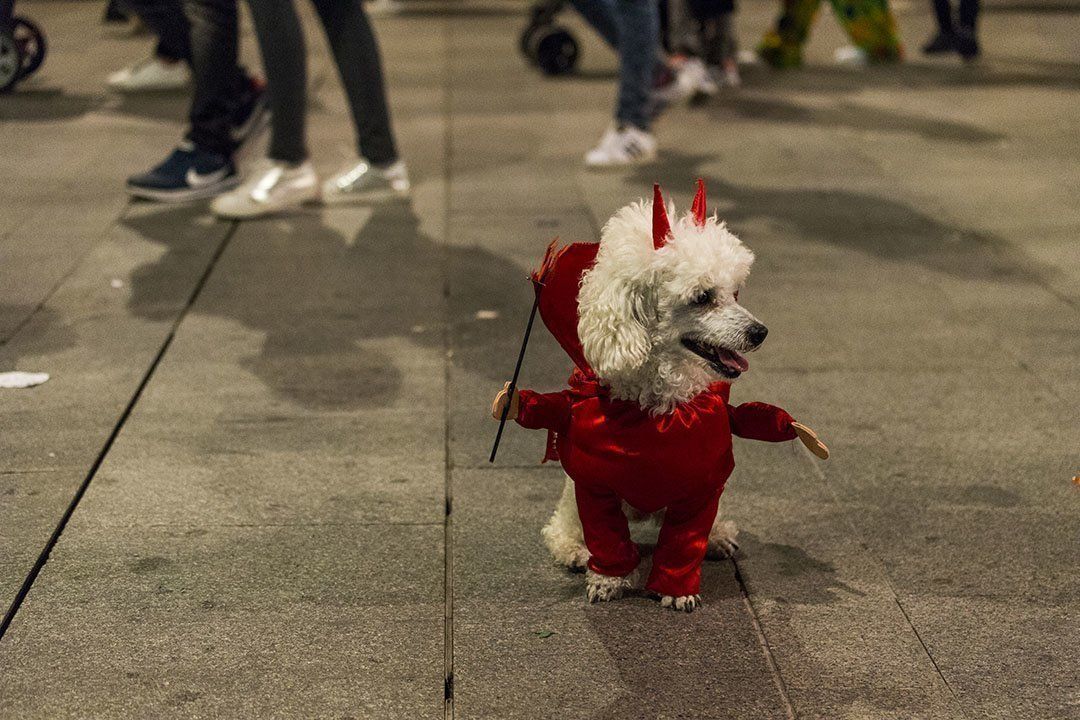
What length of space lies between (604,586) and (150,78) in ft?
21.2

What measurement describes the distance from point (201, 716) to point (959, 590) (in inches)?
68.6

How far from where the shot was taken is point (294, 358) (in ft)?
14.5

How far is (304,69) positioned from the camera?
579 centimetres

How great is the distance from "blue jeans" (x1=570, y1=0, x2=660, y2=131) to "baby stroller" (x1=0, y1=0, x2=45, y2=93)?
11.4 ft

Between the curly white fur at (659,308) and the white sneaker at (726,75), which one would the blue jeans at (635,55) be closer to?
the white sneaker at (726,75)

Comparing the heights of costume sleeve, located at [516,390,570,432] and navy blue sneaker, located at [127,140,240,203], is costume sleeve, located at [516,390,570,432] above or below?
above

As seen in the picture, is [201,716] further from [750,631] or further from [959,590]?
[959,590]

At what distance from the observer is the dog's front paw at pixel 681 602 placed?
3016mm

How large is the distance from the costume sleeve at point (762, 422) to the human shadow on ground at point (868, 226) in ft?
8.38

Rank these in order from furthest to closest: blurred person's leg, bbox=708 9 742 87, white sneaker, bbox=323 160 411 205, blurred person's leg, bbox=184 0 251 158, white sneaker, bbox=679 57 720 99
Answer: blurred person's leg, bbox=708 9 742 87 → white sneaker, bbox=679 57 720 99 → white sneaker, bbox=323 160 411 205 → blurred person's leg, bbox=184 0 251 158

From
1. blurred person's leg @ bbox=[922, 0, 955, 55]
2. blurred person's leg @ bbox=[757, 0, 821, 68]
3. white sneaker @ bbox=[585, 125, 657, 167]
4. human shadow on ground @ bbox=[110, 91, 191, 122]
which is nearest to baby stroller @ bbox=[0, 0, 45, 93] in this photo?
human shadow on ground @ bbox=[110, 91, 191, 122]

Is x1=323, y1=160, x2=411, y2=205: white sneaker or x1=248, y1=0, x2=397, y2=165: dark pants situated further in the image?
x1=323, y1=160, x2=411, y2=205: white sneaker

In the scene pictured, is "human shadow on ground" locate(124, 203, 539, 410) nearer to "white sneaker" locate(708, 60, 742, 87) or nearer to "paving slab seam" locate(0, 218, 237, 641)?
"paving slab seam" locate(0, 218, 237, 641)

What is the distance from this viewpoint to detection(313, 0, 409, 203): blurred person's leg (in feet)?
19.3
